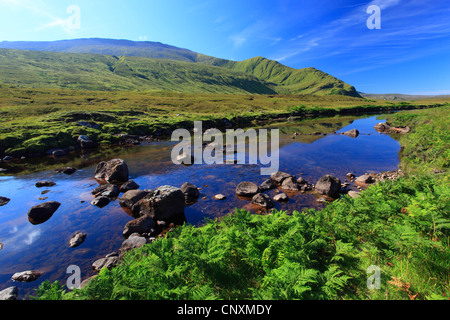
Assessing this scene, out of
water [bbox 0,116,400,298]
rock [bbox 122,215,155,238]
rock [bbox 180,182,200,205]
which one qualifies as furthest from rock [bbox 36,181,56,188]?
rock [bbox 180,182,200,205]

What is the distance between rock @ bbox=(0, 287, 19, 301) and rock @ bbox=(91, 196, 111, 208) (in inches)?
335

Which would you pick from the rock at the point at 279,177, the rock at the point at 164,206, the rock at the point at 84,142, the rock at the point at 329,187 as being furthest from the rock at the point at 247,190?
the rock at the point at 84,142

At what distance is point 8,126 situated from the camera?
42531 millimetres

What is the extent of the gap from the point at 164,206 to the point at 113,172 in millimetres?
11180

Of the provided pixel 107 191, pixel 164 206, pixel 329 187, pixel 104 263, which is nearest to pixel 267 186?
pixel 329 187

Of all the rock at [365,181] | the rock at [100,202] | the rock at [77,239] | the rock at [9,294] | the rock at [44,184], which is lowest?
the rock at [9,294]

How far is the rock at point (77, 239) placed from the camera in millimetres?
12484

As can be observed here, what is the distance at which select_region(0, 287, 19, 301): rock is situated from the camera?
8413 mm

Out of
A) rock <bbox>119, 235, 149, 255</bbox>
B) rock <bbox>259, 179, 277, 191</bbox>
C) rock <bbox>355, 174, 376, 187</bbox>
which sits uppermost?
rock <bbox>355, 174, 376, 187</bbox>

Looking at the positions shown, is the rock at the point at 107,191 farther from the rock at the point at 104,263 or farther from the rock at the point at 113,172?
the rock at the point at 104,263

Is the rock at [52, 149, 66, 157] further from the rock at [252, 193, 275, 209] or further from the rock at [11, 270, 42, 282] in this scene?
the rock at [252, 193, 275, 209]

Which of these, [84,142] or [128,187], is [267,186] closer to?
[128,187]

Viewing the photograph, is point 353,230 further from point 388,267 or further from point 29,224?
point 29,224

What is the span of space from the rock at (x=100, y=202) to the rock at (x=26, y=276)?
23.7 feet
